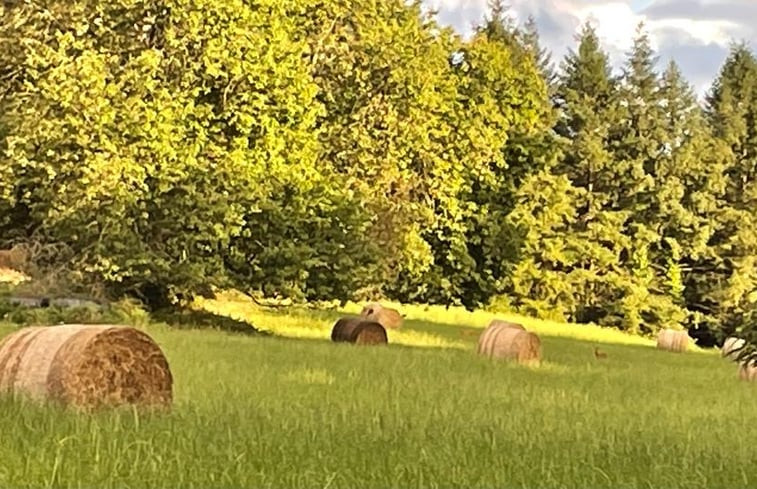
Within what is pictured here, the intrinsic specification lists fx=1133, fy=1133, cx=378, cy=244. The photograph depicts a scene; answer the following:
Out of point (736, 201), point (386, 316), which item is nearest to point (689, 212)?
point (736, 201)

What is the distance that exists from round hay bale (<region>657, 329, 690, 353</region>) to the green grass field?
2099cm

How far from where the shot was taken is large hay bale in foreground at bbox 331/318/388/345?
941 inches

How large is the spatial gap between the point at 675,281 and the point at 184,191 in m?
39.3

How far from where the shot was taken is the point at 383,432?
8758 mm

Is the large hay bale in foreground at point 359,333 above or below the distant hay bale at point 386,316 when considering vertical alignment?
below

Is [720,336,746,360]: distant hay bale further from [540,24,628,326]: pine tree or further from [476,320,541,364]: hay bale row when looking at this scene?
[540,24,628,326]: pine tree

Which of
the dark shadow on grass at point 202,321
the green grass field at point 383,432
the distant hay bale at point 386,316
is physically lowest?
the green grass field at point 383,432

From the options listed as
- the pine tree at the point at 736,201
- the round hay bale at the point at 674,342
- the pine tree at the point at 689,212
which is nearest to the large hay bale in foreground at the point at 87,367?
the round hay bale at the point at 674,342

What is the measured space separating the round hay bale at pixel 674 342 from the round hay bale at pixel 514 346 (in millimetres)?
17349

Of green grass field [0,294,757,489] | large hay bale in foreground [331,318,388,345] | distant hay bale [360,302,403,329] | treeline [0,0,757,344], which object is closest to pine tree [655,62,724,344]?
treeline [0,0,757,344]

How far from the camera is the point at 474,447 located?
809 cm

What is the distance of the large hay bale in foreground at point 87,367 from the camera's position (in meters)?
9.41

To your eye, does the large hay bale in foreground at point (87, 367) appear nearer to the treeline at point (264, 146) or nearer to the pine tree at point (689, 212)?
the treeline at point (264, 146)

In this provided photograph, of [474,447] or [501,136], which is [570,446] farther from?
[501,136]
